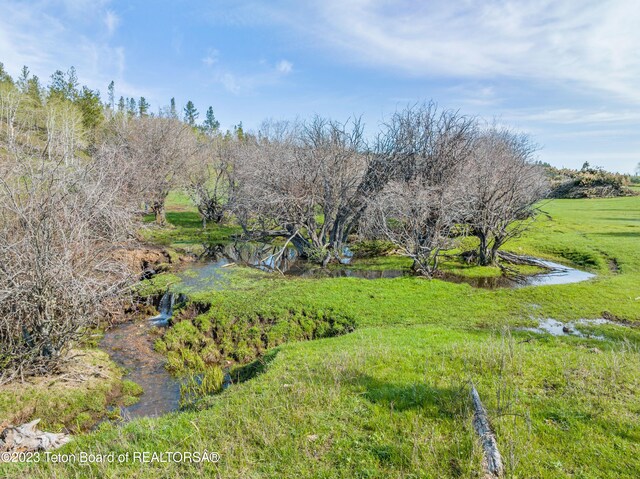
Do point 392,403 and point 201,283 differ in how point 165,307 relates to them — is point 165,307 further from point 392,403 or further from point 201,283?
point 392,403

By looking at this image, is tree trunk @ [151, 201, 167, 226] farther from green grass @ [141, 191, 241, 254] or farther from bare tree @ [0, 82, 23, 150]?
bare tree @ [0, 82, 23, 150]

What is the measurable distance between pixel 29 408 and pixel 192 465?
634cm

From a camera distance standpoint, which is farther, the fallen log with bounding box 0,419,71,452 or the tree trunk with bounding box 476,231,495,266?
the tree trunk with bounding box 476,231,495,266

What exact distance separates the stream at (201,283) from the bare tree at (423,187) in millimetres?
2105

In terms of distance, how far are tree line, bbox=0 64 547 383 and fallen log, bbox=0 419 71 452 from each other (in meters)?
2.61

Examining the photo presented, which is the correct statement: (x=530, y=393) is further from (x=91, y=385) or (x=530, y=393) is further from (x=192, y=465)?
(x=91, y=385)

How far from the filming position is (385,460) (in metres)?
4.91

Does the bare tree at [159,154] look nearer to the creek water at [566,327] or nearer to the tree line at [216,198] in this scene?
the tree line at [216,198]

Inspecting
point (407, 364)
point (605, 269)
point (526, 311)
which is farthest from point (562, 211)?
point (407, 364)

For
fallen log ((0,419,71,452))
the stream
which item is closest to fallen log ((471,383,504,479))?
the stream

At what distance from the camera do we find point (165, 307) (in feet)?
53.5

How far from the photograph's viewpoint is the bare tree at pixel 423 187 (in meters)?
20.1

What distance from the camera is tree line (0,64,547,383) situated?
30.2ft

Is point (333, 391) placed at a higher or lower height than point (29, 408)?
higher
